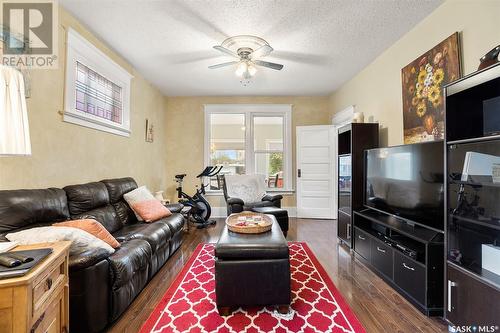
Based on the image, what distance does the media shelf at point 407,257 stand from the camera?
179 centimetres

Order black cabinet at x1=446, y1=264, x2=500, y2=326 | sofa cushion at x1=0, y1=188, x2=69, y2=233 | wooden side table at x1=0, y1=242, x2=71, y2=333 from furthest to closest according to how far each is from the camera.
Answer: sofa cushion at x1=0, y1=188, x2=69, y2=233, black cabinet at x1=446, y1=264, x2=500, y2=326, wooden side table at x1=0, y1=242, x2=71, y2=333

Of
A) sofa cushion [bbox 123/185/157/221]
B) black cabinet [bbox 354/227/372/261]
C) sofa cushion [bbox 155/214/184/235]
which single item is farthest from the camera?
sofa cushion [bbox 123/185/157/221]

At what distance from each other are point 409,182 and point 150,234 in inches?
105

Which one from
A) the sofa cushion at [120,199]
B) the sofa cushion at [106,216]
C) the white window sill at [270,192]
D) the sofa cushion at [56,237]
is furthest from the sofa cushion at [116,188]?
the white window sill at [270,192]

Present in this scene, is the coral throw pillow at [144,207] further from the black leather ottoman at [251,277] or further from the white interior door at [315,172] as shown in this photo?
the white interior door at [315,172]


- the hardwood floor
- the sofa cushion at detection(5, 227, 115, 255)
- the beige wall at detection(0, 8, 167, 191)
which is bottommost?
the hardwood floor

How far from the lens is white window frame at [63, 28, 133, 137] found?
243 centimetres

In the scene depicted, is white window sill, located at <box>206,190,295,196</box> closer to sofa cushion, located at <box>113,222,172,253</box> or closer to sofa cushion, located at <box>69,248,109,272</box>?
sofa cushion, located at <box>113,222,172,253</box>

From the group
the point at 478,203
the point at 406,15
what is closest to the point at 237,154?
the point at 406,15

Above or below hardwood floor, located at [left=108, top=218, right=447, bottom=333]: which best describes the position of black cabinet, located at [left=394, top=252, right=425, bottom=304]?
above

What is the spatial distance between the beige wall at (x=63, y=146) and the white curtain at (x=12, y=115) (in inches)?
41.7

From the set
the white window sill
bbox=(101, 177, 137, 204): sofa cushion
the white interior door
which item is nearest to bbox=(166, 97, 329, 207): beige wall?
the white window sill

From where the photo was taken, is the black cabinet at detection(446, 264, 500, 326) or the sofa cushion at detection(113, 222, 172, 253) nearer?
the black cabinet at detection(446, 264, 500, 326)

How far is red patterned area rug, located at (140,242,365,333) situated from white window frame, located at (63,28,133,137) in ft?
6.98
